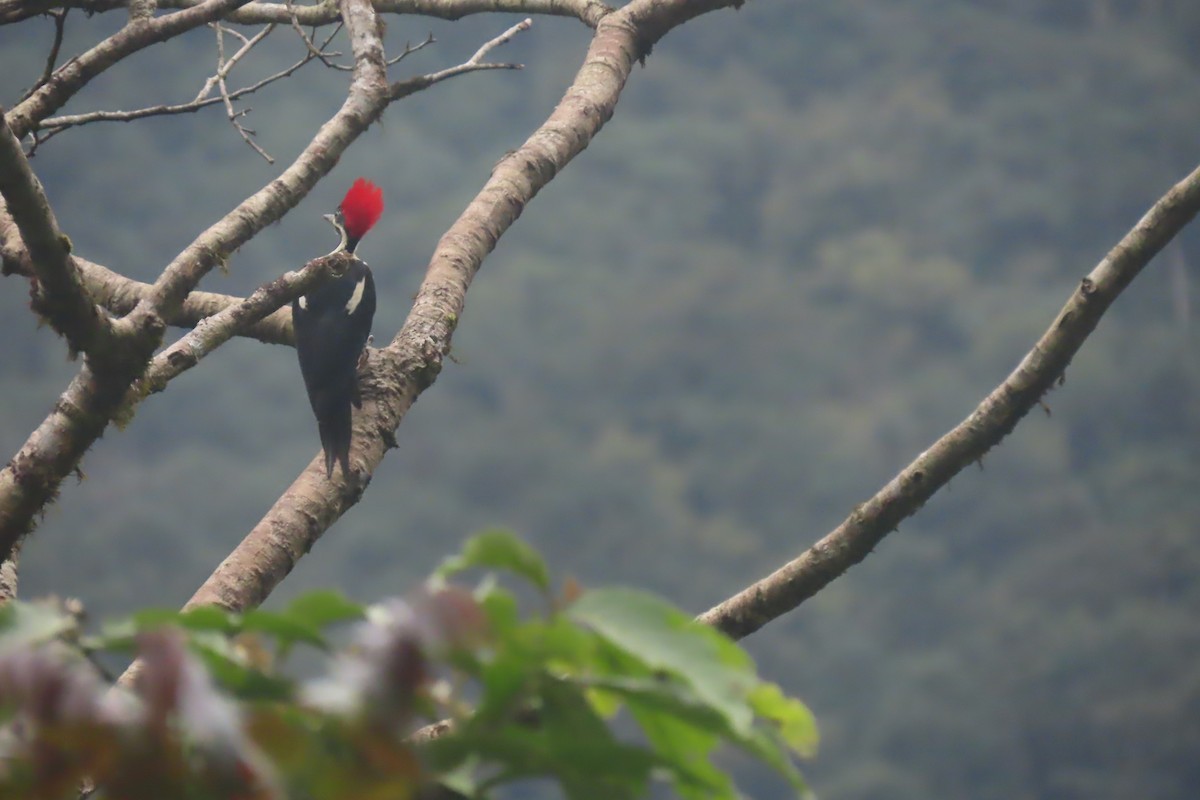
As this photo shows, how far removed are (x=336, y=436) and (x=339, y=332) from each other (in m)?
0.59

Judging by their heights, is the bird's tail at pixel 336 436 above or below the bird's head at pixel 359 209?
below

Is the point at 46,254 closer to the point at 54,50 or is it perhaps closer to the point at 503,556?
the point at 54,50

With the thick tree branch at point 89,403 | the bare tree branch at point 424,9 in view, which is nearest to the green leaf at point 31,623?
the thick tree branch at point 89,403

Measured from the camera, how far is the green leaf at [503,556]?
47 cm

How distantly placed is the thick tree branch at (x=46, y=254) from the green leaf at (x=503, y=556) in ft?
2.57

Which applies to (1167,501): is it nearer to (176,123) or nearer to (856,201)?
(856,201)

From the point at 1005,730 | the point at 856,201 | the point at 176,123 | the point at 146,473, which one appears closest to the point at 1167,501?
the point at 1005,730

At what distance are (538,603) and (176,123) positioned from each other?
15832 mm

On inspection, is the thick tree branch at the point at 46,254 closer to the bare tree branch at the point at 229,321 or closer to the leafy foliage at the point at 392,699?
the bare tree branch at the point at 229,321

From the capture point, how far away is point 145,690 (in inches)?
15.8

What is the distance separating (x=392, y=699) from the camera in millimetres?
420

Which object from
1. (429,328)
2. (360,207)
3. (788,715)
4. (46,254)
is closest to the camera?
(788,715)

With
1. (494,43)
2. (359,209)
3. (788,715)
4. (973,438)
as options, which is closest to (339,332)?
(359,209)

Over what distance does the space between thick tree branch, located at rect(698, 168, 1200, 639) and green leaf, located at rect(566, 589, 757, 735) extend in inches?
35.3
